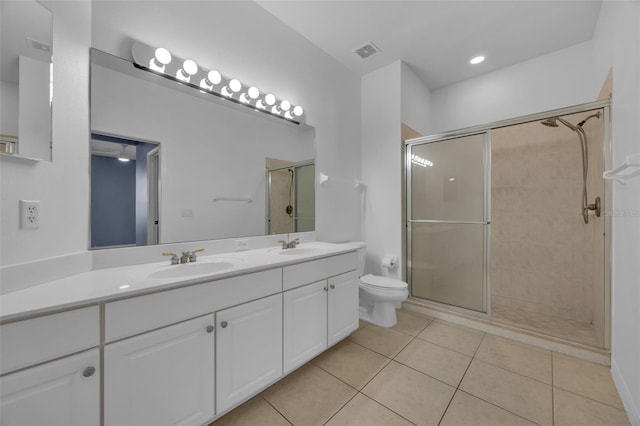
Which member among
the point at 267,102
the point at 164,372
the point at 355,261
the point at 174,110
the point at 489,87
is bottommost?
the point at 164,372

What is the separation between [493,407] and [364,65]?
3.21 m

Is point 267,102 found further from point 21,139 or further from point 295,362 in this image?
point 295,362

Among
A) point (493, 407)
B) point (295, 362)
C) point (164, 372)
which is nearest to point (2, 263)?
point (164, 372)

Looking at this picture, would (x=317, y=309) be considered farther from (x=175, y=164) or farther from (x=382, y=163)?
(x=382, y=163)

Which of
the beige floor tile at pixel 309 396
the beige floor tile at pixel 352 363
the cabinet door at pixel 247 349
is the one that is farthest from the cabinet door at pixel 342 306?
the cabinet door at pixel 247 349

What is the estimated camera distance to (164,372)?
104 centimetres

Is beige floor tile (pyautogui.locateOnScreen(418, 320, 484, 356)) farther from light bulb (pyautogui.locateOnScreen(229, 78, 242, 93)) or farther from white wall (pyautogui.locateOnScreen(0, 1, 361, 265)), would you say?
light bulb (pyautogui.locateOnScreen(229, 78, 242, 93))

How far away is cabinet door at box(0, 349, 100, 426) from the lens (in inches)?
28.9

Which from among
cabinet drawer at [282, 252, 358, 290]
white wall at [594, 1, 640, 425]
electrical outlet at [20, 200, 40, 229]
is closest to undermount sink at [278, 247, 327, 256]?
cabinet drawer at [282, 252, 358, 290]

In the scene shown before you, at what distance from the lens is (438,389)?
1571mm

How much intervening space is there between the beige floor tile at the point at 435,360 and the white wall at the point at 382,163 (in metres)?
0.85

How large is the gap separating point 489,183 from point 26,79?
10.5 ft

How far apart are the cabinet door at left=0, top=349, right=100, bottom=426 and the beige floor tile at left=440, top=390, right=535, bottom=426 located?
1.61 metres

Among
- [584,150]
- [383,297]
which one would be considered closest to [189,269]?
[383,297]
